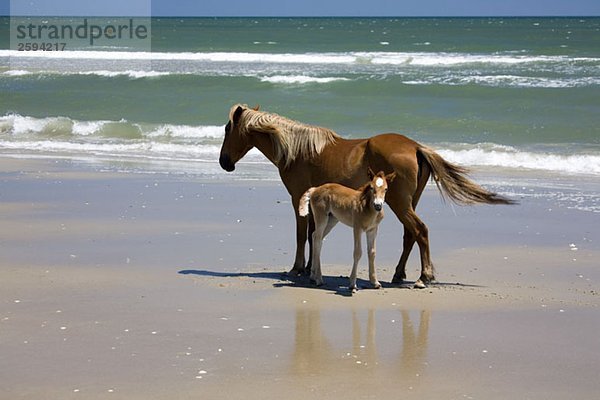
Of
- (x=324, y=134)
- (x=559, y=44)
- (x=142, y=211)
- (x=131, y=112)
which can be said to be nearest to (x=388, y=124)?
(x=131, y=112)

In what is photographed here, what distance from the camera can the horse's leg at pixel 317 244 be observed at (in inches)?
291

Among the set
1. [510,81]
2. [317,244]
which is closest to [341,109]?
[510,81]

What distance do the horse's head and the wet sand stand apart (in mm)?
852

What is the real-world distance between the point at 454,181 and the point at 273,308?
73.3 inches

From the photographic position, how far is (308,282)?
24.9 ft

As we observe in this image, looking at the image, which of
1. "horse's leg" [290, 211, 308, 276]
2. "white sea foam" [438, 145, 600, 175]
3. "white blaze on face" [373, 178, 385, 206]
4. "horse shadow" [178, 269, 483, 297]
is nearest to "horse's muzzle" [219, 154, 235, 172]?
"horse's leg" [290, 211, 308, 276]

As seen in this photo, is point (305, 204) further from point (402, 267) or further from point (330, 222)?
point (402, 267)

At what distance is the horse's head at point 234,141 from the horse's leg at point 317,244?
3.79 ft

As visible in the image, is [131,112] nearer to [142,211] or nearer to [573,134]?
[573,134]

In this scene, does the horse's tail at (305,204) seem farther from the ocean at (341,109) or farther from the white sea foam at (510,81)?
the white sea foam at (510,81)

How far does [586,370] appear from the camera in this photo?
17.9ft

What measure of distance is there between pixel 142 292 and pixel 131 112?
16604 mm

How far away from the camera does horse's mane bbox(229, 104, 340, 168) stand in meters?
7.95

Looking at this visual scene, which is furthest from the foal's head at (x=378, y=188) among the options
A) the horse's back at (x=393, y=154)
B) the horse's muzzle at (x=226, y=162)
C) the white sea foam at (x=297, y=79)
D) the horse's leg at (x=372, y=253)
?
the white sea foam at (x=297, y=79)
